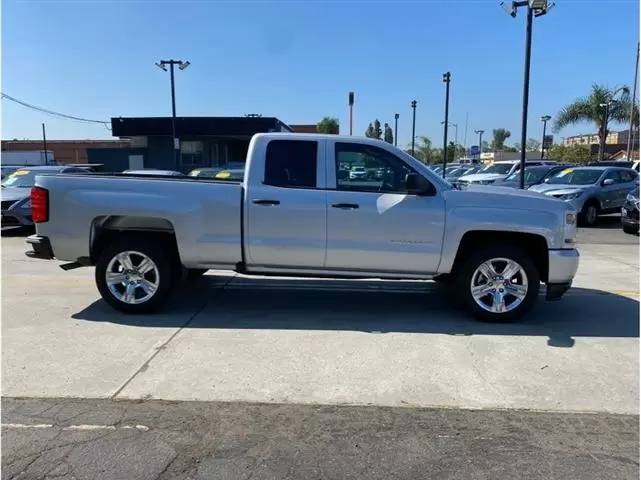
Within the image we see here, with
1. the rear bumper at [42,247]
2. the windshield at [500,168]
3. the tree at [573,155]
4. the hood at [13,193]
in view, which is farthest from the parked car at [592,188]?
the tree at [573,155]

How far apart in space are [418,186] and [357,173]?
68 cm

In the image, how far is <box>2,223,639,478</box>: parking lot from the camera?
12.9ft

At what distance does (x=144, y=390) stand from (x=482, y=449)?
245 centimetres

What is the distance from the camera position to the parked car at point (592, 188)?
1530 centimetres

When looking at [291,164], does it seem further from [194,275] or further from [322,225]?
[194,275]

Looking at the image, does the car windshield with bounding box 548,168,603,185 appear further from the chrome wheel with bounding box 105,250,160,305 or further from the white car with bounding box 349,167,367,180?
the chrome wheel with bounding box 105,250,160,305

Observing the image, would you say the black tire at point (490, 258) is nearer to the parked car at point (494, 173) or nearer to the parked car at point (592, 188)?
the parked car at point (592, 188)

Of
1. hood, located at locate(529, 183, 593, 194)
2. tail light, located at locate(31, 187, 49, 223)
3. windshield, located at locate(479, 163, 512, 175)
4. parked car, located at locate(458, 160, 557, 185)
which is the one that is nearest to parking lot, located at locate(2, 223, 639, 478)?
tail light, located at locate(31, 187, 49, 223)

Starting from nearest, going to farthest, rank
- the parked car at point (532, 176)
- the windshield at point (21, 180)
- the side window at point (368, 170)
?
the side window at point (368, 170), the windshield at point (21, 180), the parked car at point (532, 176)

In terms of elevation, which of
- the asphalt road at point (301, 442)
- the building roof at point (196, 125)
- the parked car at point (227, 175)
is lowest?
the asphalt road at point (301, 442)

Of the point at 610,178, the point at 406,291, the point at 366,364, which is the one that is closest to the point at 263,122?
the point at 610,178

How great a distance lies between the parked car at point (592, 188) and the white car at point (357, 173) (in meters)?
10.9

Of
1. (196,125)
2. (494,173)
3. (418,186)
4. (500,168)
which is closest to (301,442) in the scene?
(418,186)

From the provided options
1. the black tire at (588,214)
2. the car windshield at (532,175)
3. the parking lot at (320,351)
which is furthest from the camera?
the car windshield at (532,175)
